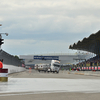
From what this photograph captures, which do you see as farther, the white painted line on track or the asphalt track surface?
the white painted line on track

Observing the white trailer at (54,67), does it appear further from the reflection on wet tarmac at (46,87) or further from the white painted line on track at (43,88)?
the white painted line on track at (43,88)

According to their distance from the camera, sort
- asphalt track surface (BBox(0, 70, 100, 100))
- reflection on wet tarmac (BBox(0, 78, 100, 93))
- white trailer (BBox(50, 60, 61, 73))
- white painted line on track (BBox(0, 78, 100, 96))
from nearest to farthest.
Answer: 1. asphalt track surface (BBox(0, 70, 100, 100))
2. white painted line on track (BBox(0, 78, 100, 96))
3. reflection on wet tarmac (BBox(0, 78, 100, 93))
4. white trailer (BBox(50, 60, 61, 73))

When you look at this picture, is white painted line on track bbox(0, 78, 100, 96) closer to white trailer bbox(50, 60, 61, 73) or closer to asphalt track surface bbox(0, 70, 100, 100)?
asphalt track surface bbox(0, 70, 100, 100)

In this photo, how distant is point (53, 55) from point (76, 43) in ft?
184

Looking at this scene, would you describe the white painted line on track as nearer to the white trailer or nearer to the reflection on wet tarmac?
the reflection on wet tarmac

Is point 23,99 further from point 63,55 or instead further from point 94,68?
point 63,55

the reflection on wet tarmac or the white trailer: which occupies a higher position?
the white trailer

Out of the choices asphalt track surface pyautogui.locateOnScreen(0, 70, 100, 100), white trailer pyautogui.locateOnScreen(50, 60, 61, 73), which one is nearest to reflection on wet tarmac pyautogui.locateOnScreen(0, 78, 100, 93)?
asphalt track surface pyautogui.locateOnScreen(0, 70, 100, 100)

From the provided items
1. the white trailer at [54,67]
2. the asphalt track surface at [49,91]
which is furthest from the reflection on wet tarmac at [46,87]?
the white trailer at [54,67]

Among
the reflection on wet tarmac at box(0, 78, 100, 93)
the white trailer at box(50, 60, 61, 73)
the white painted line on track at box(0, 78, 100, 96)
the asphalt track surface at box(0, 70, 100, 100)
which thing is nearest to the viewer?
the asphalt track surface at box(0, 70, 100, 100)

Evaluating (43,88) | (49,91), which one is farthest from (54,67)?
(49,91)

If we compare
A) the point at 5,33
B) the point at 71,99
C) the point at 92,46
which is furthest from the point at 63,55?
the point at 71,99

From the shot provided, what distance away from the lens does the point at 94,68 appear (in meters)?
56.1

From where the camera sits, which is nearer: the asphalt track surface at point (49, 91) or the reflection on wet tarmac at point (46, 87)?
the asphalt track surface at point (49, 91)
